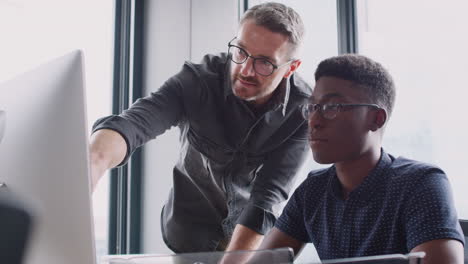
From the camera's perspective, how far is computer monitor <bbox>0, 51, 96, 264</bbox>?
579 millimetres

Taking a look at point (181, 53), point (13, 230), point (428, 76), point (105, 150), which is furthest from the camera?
point (181, 53)

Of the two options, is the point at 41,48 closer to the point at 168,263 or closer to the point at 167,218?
the point at 167,218

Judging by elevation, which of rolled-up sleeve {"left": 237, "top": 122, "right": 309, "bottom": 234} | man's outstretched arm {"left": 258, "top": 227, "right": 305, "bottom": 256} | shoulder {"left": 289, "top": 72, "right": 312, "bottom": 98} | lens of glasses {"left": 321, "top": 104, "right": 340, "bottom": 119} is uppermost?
shoulder {"left": 289, "top": 72, "right": 312, "bottom": 98}

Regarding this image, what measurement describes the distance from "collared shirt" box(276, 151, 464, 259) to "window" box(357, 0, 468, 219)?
2.46 feet

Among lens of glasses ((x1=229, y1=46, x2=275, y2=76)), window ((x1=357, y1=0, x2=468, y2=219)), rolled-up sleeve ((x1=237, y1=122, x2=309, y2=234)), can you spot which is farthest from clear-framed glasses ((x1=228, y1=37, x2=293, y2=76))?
window ((x1=357, y1=0, x2=468, y2=219))

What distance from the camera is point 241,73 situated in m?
1.50

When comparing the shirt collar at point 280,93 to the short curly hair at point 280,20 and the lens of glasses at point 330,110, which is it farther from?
the lens of glasses at point 330,110

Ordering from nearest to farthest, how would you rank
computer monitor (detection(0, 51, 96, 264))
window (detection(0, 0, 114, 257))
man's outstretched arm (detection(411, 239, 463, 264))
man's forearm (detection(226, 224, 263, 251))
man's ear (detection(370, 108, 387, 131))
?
computer monitor (detection(0, 51, 96, 264))
man's outstretched arm (detection(411, 239, 463, 264))
man's ear (detection(370, 108, 387, 131))
man's forearm (detection(226, 224, 263, 251))
window (detection(0, 0, 114, 257))

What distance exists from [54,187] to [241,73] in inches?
38.2

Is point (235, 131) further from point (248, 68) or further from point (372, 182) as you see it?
point (372, 182)

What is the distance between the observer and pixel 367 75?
1.30 meters

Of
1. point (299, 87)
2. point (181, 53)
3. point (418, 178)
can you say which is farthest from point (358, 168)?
point (181, 53)

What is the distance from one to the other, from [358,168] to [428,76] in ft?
2.97

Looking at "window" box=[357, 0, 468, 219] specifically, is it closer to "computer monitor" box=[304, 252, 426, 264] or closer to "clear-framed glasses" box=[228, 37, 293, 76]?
"clear-framed glasses" box=[228, 37, 293, 76]
